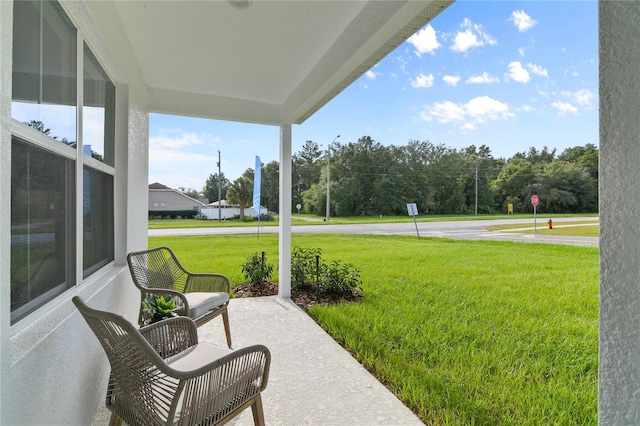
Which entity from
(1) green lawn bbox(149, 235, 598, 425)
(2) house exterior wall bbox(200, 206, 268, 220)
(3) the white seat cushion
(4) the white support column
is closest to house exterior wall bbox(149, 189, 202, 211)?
(2) house exterior wall bbox(200, 206, 268, 220)

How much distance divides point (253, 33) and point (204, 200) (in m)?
21.7

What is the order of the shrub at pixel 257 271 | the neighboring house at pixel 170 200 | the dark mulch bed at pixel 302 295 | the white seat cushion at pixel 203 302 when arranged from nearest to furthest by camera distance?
the white seat cushion at pixel 203 302, the dark mulch bed at pixel 302 295, the shrub at pixel 257 271, the neighboring house at pixel 170 200

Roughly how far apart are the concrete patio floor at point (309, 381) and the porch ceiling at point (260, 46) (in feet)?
7.37

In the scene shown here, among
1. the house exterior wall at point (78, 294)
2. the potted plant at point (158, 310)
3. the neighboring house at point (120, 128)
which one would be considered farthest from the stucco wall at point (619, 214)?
the potted plant at point (158, 310)

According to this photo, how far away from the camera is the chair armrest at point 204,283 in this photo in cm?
300

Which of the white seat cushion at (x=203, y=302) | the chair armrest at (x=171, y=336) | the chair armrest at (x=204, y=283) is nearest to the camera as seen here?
the chair armrest at (x=171, y=336)

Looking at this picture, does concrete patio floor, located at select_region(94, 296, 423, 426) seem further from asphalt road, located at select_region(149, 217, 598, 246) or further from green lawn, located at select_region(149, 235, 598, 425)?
asphalt road, located at select_region(149, 217, 598, 246)

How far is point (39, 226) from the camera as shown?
4.17 ft

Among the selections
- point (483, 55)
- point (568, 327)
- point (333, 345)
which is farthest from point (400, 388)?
point (483, 55)

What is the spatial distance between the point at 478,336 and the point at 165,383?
2.87 metres

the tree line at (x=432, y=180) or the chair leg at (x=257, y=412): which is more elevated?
the tree line at (x=432, y=180)

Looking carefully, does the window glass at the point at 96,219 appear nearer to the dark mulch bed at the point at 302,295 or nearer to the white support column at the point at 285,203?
the white support column at the point at 285,203

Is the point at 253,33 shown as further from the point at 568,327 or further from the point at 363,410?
the point at 568,327

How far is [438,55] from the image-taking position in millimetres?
20094
